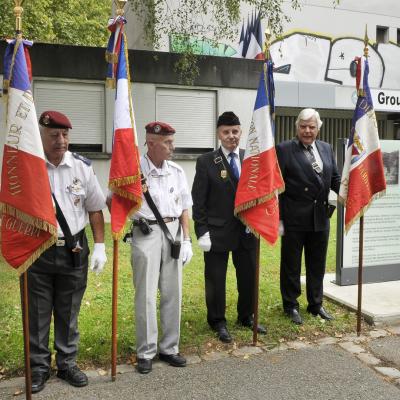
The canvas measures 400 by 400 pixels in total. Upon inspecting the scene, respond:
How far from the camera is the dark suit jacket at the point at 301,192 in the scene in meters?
5.06

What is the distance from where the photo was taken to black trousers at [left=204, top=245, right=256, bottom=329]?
4.76 metres

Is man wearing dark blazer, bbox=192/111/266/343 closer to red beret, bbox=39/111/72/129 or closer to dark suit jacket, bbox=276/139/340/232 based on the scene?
dark suit jacket, bbox=276/139/340/232

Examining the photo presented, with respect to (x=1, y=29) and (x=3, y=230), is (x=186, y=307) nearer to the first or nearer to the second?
(x=3, y=230)

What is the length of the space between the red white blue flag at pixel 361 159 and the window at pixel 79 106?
777cm

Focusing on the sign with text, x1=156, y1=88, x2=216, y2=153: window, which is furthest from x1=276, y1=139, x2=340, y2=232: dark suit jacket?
x1=156, y1=88, x2=216, y2=153: window

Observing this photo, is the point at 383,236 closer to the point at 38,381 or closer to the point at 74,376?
the point at 74,376

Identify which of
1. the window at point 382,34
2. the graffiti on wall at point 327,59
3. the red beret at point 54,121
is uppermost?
the window at point 382,34

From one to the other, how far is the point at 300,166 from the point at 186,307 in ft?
7.00

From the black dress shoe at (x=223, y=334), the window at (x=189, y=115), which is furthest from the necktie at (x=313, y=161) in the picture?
the window at (x=189, y=115)

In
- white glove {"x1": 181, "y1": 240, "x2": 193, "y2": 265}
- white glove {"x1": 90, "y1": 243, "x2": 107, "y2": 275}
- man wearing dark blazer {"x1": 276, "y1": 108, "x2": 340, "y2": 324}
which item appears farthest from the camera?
man wearing dark blazer {"x1": 276, "y1": 108, "x2": 340, "y2": 324}

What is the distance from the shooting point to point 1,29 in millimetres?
13484

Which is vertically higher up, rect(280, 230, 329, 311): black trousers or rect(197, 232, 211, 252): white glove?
rect(197, 232, 211, 252): white glove

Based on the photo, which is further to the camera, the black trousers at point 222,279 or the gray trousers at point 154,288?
the black trousers at point 222,279

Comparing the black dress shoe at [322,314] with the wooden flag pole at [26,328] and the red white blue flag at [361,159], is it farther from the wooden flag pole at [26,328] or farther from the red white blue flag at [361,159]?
the wooden flag pole at [26,328]
